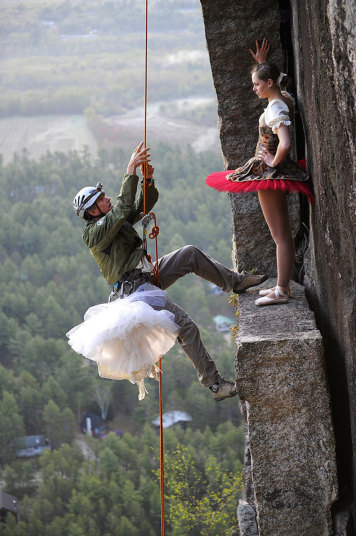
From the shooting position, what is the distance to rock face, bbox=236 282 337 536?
A: 14.2 feet

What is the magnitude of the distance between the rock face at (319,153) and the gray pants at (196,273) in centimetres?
57

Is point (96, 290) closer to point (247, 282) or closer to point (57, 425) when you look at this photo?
point (57, 425)

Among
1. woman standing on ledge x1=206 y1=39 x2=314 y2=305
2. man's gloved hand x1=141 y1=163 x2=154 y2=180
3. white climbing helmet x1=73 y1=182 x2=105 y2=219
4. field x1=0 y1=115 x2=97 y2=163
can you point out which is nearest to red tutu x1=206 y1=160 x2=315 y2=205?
woman standing on ledge x1=206 y1=39 x2=314 y2=305

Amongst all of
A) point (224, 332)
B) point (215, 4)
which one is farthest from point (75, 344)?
point (224, 332)

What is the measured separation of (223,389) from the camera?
5160 millimetres

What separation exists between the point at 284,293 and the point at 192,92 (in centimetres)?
6776

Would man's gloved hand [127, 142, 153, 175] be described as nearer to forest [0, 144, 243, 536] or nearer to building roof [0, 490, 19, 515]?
forest [0, 144, 243, 536]

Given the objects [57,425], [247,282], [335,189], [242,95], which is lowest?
[57,425]

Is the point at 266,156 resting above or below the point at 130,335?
above

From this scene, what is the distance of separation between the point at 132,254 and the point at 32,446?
34384mm

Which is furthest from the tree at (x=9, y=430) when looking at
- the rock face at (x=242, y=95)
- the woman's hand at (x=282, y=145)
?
the woman's hand at (x=282, y=145)

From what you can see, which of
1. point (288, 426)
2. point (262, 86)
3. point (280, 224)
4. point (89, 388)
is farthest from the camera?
point (89, 388)

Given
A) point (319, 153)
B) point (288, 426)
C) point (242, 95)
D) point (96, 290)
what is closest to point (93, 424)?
point (96, 290)

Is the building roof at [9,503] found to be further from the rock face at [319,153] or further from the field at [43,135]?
the field at [43,135]
